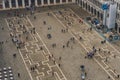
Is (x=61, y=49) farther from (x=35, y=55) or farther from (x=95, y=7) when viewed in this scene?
(x=95, y=7)

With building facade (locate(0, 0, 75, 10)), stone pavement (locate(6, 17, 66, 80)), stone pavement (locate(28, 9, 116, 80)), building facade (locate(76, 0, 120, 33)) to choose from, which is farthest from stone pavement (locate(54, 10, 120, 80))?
building facade (locate(0, 0, 75, 10))

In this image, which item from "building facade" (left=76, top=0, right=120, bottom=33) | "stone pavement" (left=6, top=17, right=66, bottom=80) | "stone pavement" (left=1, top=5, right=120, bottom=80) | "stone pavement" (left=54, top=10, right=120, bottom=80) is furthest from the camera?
"building facade" (left=76, top=0, right=120, bottom=33)

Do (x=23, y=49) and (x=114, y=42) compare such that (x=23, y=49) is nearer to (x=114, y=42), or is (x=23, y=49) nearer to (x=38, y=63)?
(x=38, y=63)

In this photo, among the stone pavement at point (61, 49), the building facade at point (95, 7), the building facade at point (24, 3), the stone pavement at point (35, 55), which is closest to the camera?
the stone pavement at point (35, 55)

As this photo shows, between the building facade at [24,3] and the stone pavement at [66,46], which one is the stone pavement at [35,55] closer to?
the stone pavement at [66,46]

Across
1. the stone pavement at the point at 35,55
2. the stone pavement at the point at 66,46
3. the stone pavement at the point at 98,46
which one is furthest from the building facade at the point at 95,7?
the stone pavement at the point at 35,55

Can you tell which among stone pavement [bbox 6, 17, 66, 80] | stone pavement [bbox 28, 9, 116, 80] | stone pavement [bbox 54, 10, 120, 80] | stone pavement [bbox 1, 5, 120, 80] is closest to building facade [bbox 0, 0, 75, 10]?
stone pavement [bbox 28, 9, 116, 80]

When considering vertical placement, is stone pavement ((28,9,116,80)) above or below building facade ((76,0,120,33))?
below

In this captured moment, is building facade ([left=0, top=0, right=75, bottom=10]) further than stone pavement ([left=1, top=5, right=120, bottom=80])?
Yes

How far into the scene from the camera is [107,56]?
8819 cm

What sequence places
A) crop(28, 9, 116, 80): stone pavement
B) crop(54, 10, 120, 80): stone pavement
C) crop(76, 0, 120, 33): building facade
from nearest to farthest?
crop(28, 9, 116, 80): stone pavement < crop(54, 10, 120, 80): stone pavement < crop(76, 0, 120, 33): building facade

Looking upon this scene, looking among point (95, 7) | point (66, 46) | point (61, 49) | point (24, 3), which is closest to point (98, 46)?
point (66, 46)

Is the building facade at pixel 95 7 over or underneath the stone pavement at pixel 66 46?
over

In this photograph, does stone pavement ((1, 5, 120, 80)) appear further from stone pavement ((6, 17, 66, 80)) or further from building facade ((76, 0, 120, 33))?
building facade ((76, 0, 120, 33))
